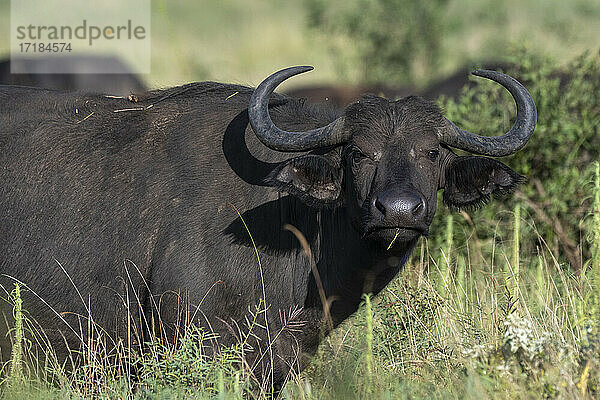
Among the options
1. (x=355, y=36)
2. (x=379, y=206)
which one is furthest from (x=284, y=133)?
(x=355, y=36)

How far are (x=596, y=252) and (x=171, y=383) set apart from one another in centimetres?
244

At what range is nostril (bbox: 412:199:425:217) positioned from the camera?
4.69 meters

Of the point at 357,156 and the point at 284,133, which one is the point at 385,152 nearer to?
the point at 357,156

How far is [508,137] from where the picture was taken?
5.27 meters

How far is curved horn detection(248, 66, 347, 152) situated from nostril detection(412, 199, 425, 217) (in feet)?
2.46

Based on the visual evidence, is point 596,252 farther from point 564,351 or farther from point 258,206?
point 258,206

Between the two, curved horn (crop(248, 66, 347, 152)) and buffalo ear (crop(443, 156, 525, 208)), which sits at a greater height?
curved horn (crop(248, 66, 347, 152))

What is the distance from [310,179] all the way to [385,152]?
1.58 feet

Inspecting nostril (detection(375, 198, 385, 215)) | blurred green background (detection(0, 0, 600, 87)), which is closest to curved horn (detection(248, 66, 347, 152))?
nostril (detection(375, 198, 385, 215))

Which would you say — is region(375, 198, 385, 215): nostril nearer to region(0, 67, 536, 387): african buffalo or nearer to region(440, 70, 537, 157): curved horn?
region(0, 67, 536, 387): african buffalo

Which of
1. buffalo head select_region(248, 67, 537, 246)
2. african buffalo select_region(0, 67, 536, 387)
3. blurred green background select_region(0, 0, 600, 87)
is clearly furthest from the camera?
blurred green background select_region(0, 0, 600, 87)

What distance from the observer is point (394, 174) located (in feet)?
16.1

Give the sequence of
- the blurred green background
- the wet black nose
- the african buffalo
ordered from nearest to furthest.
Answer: the wet black nose, the african buffalo, the blurred green background

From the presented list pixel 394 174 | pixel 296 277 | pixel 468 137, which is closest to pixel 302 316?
pixel 296 277
